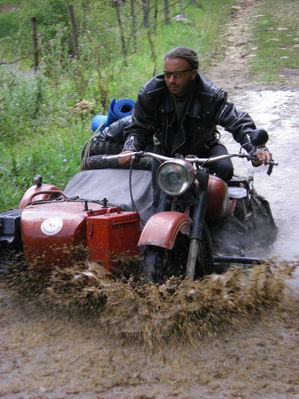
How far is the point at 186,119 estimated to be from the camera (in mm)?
4551

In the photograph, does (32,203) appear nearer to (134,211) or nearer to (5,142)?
(134,211)

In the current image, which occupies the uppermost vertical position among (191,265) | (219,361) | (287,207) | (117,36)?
(117,36)

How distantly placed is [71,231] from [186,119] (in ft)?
3.85

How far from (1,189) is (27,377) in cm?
317

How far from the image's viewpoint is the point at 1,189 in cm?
623

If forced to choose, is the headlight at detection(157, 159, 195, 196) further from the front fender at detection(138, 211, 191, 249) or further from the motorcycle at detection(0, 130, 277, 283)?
the front fender at detection(138, 211, 191, 249)

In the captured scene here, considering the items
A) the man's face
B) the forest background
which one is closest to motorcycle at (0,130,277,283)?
the man's face

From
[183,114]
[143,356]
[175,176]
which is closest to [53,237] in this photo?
[175,176]

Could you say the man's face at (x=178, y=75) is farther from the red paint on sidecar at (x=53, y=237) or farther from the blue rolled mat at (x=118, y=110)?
the blue rolled mat at (x=118, y=110)

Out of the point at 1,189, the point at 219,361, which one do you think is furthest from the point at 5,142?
the point at 219,361

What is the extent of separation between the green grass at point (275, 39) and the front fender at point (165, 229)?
876 centimetres

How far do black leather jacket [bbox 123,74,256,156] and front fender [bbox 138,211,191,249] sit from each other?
0.76 meters

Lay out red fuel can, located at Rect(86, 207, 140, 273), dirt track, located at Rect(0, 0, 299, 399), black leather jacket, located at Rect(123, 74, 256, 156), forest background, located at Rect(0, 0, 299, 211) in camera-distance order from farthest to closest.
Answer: forest background, located at Rect(0, 0, 299, 211), black leather jacket, located at Rect(123, 74, 256, 156), red fuel can, located at Rect(86, 207, 140, 273), dirt track, located at Rect(0, 0, 299, 399)

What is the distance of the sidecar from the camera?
404 centimetres
